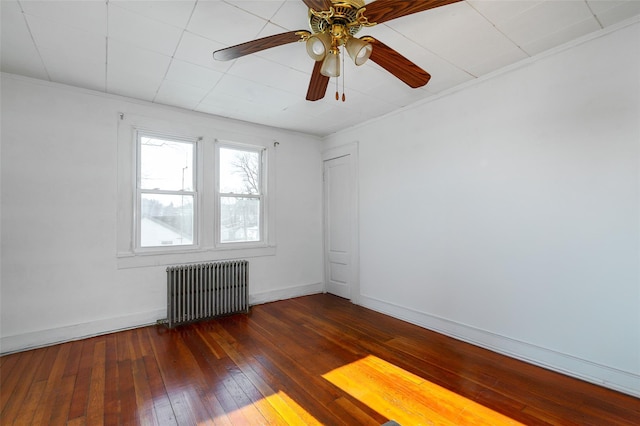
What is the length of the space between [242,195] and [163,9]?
2.70 m

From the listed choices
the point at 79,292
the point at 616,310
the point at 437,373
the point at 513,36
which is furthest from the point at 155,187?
the point at 616,310

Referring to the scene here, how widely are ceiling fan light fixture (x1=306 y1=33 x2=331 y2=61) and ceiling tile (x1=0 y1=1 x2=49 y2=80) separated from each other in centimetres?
203

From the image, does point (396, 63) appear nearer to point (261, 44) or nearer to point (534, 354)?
point (261, 44)

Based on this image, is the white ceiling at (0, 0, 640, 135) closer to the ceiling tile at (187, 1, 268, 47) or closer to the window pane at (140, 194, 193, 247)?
the ceiling tile at (187, 1, 268, 47)

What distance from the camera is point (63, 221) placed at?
10.3ft

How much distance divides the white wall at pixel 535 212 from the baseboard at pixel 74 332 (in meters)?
3.24

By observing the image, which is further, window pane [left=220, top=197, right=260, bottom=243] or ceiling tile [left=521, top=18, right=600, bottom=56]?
window pane [left=220, top=197, right=260, bottom=243]

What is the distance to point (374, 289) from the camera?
4215 mm

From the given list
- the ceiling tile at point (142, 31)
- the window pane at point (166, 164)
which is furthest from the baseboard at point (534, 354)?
the ceiling tile at point (142, 31)

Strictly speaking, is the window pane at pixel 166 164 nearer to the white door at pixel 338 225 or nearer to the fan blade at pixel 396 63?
the white door at pixel 338 225

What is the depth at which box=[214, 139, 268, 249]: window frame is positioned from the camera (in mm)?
4164

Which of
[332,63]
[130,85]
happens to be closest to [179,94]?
[130,85]

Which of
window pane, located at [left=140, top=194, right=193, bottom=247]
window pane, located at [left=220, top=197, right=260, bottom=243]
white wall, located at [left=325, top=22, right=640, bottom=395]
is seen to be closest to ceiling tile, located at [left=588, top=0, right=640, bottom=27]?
white wall, located at [left=325, top=22, right=640, bottom=395]

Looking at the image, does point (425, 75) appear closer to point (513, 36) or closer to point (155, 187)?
point (513, 36)
